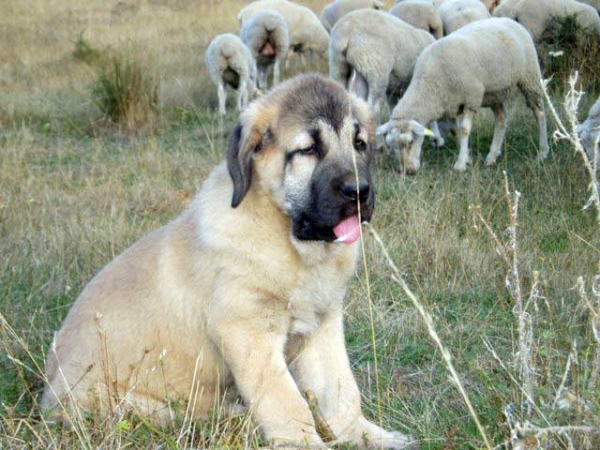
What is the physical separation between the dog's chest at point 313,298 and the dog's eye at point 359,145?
518 millimetres

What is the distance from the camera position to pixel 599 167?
697cm

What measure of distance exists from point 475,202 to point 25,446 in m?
4.34

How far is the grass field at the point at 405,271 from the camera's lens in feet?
11.0

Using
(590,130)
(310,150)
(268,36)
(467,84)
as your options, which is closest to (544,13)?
(467,84)

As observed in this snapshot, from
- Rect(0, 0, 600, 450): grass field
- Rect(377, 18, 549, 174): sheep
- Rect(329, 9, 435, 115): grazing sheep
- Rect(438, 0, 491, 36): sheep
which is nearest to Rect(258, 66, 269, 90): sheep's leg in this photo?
Rect(438, 0, 491, 36): sheep

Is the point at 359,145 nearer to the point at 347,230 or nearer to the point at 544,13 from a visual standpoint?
the point at 347,230

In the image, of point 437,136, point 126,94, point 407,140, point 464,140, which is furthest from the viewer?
point 126,94

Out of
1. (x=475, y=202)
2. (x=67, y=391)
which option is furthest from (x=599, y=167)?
(x=67, y=391)

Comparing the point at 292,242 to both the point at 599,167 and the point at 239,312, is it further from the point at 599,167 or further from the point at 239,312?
the point at 599,167

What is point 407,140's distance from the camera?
9.01 m

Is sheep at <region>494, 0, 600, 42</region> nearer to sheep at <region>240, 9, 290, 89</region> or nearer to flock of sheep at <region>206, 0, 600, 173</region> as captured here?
flock of sheep at <region>206, 0, 600, 173</region>

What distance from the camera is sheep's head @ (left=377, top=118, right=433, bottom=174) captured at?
8.80 metres

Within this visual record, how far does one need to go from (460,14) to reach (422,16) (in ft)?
2.29

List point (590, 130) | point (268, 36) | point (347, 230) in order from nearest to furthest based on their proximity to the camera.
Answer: point (347, 230) < point (590, 130) < point (268, 36)
